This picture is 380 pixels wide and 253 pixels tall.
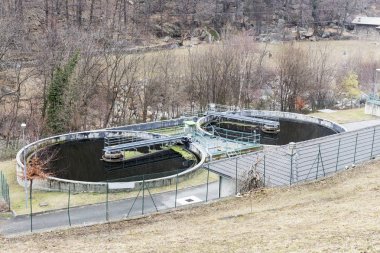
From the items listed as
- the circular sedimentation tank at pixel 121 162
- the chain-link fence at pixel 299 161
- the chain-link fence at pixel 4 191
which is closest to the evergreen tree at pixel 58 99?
the circular sedimentation tank at pixel 121 162

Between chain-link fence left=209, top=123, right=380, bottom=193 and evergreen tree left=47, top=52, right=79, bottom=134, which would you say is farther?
evergreen tree left=47, top=52, right=79, bottom=134

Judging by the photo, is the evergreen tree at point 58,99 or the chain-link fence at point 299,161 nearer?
the chain-link fence at point 299,161

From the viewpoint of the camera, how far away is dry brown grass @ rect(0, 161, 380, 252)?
16.6m

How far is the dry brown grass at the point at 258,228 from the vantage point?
54.6 ft

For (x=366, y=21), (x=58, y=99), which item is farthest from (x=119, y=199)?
(x=366, y=21)

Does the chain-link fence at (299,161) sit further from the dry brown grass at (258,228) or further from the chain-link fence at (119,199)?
the dry brown grass at (258,228)

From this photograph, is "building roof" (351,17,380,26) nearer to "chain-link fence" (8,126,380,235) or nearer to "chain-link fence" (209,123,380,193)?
"chain-link fence" (209,123,380,193)

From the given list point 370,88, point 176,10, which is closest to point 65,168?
point 370,88

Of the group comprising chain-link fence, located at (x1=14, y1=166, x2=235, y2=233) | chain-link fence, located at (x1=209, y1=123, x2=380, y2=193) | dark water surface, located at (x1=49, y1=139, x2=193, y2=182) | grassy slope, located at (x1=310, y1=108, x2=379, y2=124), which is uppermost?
chain-link fence, located at (x1=209, y1=123, x2=380, y2=193)

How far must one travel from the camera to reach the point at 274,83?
64438mm

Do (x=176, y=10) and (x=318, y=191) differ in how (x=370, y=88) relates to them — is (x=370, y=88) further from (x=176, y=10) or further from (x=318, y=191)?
(x=318, y=191)

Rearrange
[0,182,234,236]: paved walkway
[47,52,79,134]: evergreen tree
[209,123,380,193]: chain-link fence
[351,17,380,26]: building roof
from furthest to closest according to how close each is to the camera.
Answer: [351,17,380,26]: building roof, [47,52,79,134]: evergreen tree, [209,123,380,193]: chain-link fence, [0,182,234,236]: paved walkway

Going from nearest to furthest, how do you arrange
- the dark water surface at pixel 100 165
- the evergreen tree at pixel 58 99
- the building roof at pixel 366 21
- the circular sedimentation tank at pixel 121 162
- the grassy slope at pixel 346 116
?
the circular sedimentation tank at pixel 121 162
the dark water surface at pixel 100 165
the evergreen tree at pixel 58 99
the grassy slope at pixel 346 116
the building roof at pixel 366 21


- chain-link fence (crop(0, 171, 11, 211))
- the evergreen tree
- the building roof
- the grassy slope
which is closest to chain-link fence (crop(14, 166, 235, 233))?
chain-link fence (crop(0, 171, 11, 211))
